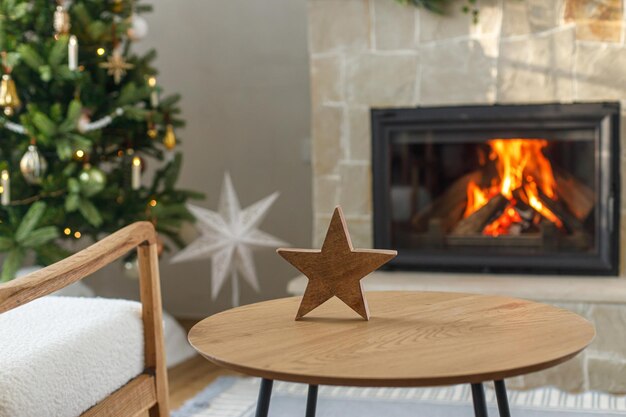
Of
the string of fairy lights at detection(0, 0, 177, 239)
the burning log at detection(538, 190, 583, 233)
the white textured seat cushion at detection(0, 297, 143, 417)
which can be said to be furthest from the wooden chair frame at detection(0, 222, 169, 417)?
the burning log at detection(538, 190, 583, 233)

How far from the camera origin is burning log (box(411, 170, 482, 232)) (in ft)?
10.2

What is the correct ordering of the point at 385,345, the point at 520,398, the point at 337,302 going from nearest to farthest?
the point at 385,345 < the point at 337,302 < the point at 520,398

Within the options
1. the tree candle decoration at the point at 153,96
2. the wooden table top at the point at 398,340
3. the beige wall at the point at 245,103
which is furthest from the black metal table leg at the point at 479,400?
the beige wall at the point at 245,103

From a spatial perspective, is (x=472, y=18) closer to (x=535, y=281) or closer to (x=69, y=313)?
(x=535, y=281)

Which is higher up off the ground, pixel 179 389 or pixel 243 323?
pixel 243 323

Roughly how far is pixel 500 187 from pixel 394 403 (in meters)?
0.87

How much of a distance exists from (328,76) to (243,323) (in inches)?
63.1

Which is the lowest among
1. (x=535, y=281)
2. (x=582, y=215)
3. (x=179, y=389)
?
(x=179, y=389)

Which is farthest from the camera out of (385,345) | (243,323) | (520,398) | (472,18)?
(472,18)

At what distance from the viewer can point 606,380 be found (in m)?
2.74

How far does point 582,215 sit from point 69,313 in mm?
1816

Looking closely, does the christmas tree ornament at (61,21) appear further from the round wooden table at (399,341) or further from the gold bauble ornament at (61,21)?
the round wooden table at (399,341)

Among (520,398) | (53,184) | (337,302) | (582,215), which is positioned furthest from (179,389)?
(582,215)

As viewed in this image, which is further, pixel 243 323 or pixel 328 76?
pixel 328 76
